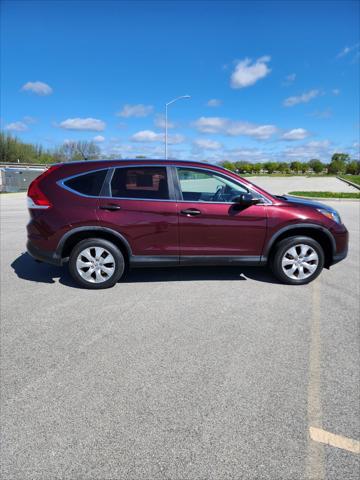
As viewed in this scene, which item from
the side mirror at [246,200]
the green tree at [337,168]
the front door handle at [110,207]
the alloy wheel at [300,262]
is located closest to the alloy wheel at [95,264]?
the front door handle at [110,207]

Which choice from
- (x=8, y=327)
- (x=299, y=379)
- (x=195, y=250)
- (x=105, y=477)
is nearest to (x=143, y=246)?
(x=195, y=250)

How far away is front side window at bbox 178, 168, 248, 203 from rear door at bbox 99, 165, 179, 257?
0.24m

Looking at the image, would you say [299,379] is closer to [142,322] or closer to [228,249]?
[142,322]

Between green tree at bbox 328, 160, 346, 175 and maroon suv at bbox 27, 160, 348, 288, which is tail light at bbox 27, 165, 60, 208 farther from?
green tree at bbox 328, 160, 346, 175

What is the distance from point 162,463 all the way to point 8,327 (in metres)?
2.27

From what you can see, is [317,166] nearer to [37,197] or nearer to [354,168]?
[354,168]

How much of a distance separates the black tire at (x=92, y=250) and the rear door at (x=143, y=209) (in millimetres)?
236

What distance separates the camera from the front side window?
4.23 m

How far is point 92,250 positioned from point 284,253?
109 inches

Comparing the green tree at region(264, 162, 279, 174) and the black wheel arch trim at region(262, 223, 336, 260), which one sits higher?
the green tree at region(264, 162, 279, 174)

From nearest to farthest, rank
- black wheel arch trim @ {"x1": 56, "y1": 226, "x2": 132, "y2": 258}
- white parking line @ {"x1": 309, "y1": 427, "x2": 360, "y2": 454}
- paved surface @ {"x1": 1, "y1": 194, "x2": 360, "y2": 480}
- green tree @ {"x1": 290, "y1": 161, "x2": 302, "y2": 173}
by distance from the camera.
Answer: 1. paved surface @ {"x1": 1, "y1": 194, "x2": 360, "y2": 480}
2. white parking line @ {"x1": 309, "y1": 427, "x2": 360, "y2": 454}
3. black wheel arch trim @ {"x1": 56, "y1": 226, "x2": 132, "y2": 258}
4. green tree @ {"x1": 290, "y1": 161, "x2": 302, "y2": 173}

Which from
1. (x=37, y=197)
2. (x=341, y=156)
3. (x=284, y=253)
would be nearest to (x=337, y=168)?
(x=341, y=156)

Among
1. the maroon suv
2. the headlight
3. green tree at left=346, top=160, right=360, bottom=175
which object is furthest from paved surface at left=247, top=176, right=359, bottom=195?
green tree at left=346, top=160, right=360, bottom=175

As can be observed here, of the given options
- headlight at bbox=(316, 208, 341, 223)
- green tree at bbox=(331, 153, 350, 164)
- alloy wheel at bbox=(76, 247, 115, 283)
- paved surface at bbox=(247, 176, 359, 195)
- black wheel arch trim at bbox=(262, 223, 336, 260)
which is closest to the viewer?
alloy wheel at bbox=(76, 247, 115, 283)
